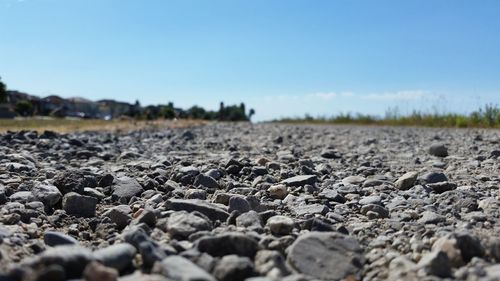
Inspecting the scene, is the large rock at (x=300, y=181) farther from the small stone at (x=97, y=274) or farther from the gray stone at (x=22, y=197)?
the small stone at (x=97, y=274)

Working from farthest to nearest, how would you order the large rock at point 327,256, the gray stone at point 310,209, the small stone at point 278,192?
the small stone at point 278,192
the gray stone at point 310,209
the large rock at point 327,256

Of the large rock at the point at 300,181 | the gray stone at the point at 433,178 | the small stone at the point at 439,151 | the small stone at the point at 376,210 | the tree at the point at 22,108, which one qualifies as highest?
the tree at the point at 22,108

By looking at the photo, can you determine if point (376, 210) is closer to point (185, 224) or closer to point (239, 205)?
point (239, 205)

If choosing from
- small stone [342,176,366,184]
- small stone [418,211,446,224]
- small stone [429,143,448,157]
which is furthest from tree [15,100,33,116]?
small stone [418,211,446,224]

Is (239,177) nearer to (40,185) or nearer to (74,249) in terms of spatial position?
(40,185)

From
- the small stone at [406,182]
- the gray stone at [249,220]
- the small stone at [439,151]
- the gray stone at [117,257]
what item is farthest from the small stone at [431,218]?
the small stone at [439,151]

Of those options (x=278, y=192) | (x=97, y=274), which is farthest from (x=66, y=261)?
(x=278, y=192)
